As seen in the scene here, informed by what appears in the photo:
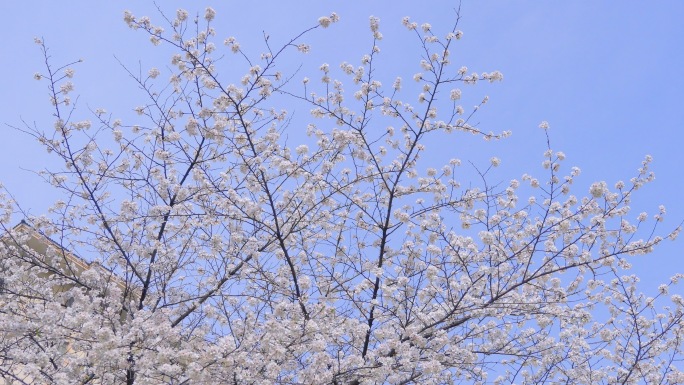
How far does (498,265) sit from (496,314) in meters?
0.49

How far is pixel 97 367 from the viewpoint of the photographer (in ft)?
21.5

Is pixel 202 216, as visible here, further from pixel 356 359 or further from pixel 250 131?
pixel 356 359

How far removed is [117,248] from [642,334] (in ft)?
21.4

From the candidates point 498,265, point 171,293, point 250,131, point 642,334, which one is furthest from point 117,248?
point 642,334

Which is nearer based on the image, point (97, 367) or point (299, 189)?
point (97, 367)

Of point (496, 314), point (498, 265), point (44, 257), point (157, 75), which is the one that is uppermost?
point (157, 75)

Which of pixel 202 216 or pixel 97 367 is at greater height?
pixel 202 216

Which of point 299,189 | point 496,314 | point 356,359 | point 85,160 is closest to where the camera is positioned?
point 356,359

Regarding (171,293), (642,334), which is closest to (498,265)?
(642,334)

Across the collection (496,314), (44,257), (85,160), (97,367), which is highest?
(85,160)

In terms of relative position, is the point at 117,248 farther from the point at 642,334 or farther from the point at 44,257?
the point at 642,334

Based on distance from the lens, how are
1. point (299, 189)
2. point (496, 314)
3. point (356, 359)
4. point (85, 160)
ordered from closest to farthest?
point (356, 359), point (496, 314), point (299, 189), point (85, 160)

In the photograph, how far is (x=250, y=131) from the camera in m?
8.26

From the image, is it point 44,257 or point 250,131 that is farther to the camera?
point 44,257
